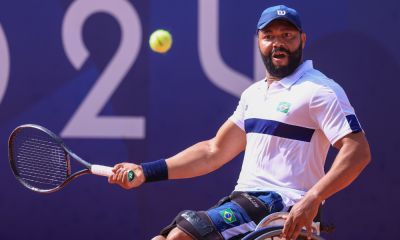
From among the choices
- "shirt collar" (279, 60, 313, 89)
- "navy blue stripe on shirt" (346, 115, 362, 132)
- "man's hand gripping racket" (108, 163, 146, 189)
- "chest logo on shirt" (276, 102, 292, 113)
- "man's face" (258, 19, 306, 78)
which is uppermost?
"man's face" (258, 19, 306, 78)

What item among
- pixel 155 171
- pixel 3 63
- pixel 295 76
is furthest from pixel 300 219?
pixel 3 63

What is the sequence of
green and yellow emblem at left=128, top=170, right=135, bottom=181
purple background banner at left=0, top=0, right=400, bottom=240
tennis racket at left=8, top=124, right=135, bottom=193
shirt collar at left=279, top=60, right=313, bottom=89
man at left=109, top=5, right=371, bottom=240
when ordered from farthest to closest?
purple background banner at left=0, top=0, right=400, bottom=240 → tennis racket at left=8, top=124, right=135, bottom=193 → green and yellow emblem at left=128, top=170, right=135, bottom=181 → shirt collar at left=279, top=60, right=313, bottom=89 → man at left=109, top=5, right=371, bottom=240

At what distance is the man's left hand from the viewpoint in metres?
1.42

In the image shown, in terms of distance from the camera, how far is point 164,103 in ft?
9.91

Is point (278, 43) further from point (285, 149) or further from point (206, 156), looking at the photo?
point (206, 156)

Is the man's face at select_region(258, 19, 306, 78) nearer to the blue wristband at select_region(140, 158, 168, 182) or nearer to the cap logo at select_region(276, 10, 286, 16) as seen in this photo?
the cap logo at select_region(276, 10, 286, 16)

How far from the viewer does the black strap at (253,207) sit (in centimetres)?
163

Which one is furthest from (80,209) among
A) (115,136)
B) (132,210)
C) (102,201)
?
(115,136)

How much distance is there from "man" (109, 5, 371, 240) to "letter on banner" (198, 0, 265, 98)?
94cm

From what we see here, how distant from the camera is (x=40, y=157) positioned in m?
2.59

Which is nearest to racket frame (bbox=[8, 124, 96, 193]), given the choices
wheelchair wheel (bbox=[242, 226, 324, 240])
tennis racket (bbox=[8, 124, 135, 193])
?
tennis racket (bbox=[8, 124, 135, 193])

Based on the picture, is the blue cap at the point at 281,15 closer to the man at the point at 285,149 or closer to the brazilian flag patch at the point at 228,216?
the man at the point at 285,149

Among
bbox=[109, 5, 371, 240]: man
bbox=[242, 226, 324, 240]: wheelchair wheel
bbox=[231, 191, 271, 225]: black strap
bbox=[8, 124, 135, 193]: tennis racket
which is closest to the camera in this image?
bbox=[242, 226, 324, 240]: wheelchair wheel

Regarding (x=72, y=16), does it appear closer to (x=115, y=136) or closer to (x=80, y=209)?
(x=115, y=136)
